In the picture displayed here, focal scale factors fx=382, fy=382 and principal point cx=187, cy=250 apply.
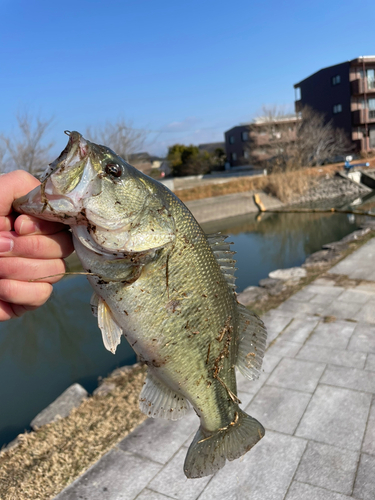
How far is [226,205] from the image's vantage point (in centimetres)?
2394

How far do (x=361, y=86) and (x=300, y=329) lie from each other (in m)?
35.7

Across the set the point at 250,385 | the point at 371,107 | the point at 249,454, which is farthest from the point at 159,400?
the point at 371,107

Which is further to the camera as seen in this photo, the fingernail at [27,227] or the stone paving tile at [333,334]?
the stone paving tile at [333,334]

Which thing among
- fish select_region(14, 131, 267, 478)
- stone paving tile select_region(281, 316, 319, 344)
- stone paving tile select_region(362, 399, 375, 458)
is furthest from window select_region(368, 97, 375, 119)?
fish select_region(14, 131, 267, 478)

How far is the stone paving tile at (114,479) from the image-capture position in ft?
10.3

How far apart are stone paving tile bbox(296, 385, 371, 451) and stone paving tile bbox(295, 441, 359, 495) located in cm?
10

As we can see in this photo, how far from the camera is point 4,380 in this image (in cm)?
655

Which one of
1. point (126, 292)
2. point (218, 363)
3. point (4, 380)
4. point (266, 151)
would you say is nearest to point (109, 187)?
point (126, 292)

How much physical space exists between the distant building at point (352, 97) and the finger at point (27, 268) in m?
38.9

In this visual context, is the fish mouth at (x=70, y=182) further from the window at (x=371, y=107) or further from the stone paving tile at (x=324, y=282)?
the window at (x=371, y=107)

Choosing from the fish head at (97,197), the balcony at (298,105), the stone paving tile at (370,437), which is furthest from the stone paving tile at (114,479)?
the balcony at (298,105)

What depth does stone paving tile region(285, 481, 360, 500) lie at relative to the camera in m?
2.99

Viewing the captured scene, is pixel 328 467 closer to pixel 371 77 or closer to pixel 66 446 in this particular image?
pixel 66 446

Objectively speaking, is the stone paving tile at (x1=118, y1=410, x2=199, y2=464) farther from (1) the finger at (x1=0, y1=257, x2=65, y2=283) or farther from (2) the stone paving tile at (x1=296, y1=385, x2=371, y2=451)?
(1) the finger at (x1=0, y1=257, x2=65, y2=283)
